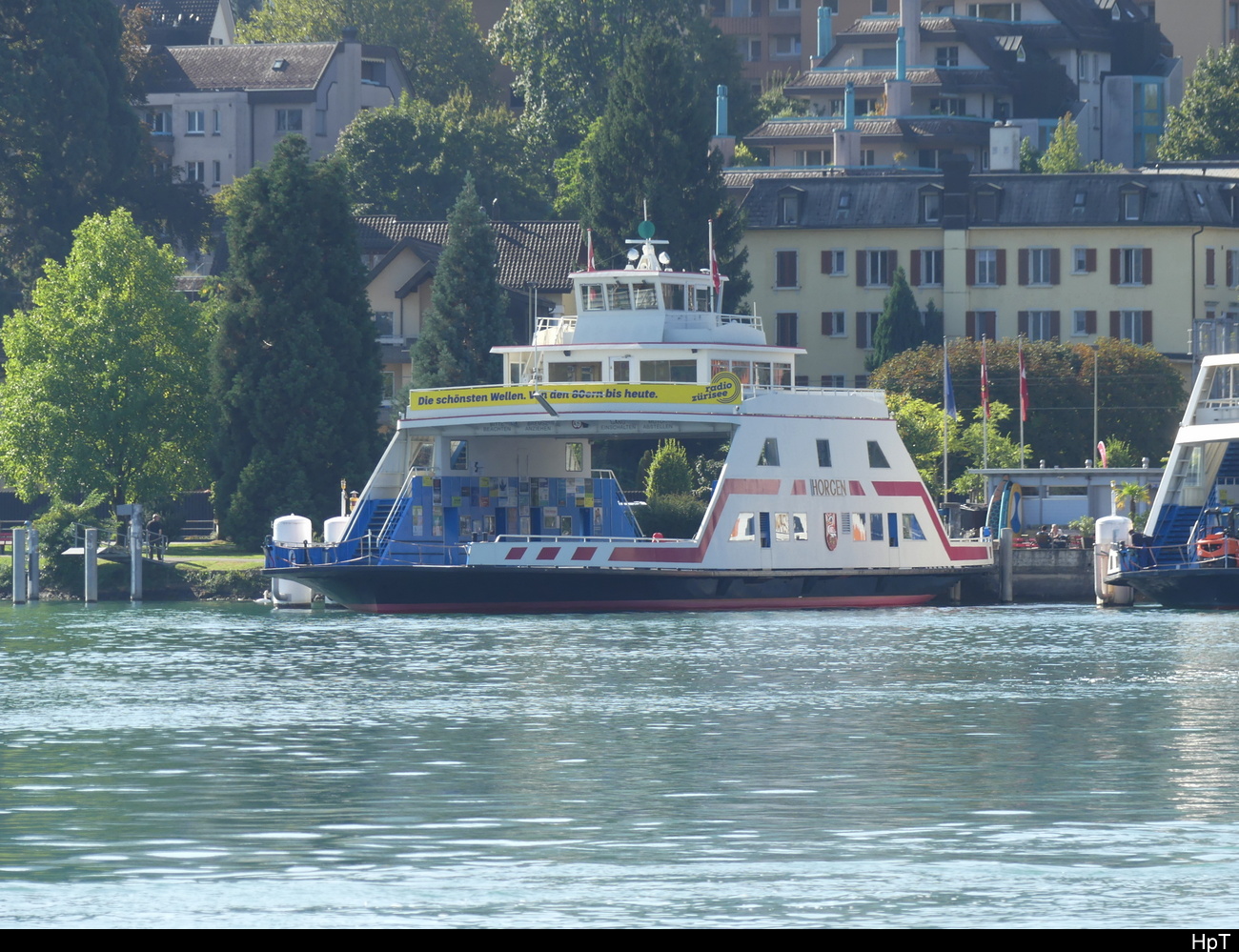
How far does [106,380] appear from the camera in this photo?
84.3m

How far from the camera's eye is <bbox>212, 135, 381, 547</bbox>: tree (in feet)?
263

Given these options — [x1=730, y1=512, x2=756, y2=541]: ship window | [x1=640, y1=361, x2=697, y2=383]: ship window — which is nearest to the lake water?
[x1=730, y1=512, x2=756, y2=541]: ship window

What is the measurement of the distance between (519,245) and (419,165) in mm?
19809

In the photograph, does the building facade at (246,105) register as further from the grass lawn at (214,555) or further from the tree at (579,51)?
the grass lawn at (214,555)

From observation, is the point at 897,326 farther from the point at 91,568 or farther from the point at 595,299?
the point at 91,568

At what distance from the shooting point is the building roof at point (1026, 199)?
4321 inches

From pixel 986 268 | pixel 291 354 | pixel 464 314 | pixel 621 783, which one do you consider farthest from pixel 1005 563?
pixel 986 268

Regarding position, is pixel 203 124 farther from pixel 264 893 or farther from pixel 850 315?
pixel 264 893

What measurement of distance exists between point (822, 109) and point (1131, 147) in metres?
18.3

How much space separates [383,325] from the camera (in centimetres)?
11169

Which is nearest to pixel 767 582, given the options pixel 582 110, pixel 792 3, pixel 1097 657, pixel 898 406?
pixel 1097 657

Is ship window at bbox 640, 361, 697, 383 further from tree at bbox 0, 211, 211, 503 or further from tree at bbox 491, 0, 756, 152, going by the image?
tree at bbox 491, 0, 756, 152

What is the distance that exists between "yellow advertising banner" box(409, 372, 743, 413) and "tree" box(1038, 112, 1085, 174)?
66.2 metres

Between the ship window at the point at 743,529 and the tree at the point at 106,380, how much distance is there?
26.7m
